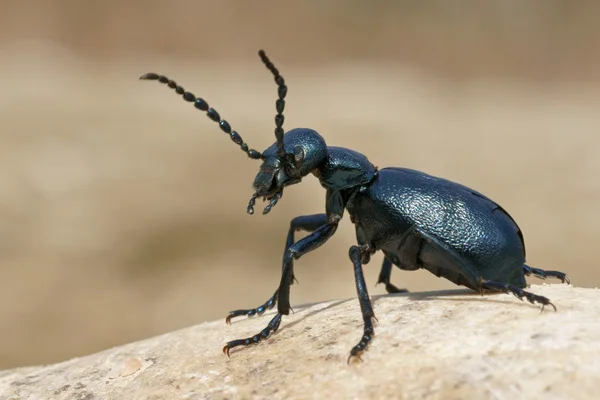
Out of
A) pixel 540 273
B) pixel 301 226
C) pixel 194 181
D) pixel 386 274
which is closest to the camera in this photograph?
pixel 540 273

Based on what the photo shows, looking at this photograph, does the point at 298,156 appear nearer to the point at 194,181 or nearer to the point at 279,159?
the point at 279,159

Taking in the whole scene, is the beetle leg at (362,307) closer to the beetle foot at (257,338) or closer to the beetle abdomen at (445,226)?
the beetle abdomen at (445,226)

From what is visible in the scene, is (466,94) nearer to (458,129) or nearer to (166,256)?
(458,129)

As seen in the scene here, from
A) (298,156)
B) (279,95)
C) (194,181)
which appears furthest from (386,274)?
(194,181)

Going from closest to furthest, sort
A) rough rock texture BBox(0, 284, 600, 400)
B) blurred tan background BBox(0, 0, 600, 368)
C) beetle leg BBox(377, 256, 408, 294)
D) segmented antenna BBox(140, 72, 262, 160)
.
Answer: rough rock texture BBox(0, 284, 600, 400)
segmented antenna BBox(140, 72, 262, 160)
beetle leg BBox(377, 256, 408, 294)
blurred tan background BBox(0, 0, 600, 368)

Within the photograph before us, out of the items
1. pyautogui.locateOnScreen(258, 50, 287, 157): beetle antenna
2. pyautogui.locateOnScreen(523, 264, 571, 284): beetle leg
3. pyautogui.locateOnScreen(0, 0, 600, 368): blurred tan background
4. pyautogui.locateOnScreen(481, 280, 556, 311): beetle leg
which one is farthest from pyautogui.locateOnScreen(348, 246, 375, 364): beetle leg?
pyautogui.locateOnScreen(0, 0, 600, 368): blurred tan background

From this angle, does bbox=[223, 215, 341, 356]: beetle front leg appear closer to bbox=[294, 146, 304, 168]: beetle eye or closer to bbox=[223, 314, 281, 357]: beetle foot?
bbox=[223, 314, 281, 357]: beetle foot
